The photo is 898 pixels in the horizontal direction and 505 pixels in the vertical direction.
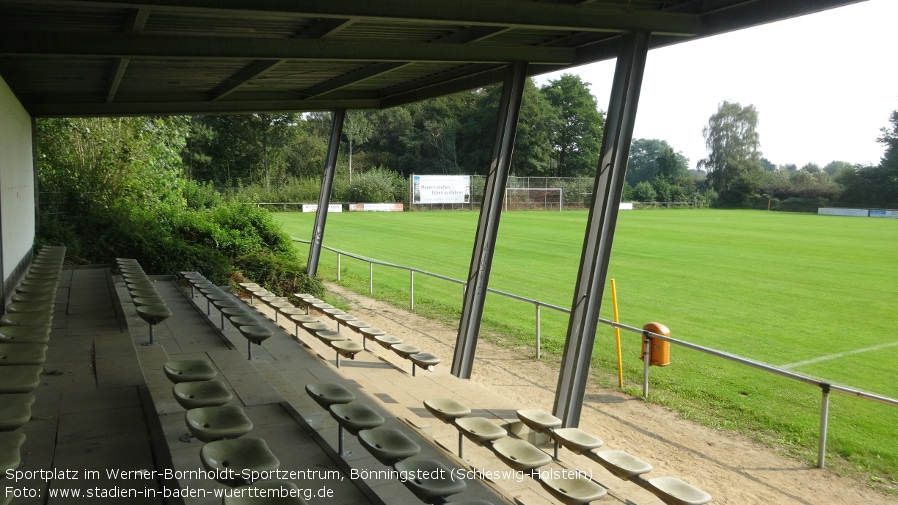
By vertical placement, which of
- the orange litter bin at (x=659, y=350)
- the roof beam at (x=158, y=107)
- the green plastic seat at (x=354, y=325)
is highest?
the roof beam at (x=158, y=107)

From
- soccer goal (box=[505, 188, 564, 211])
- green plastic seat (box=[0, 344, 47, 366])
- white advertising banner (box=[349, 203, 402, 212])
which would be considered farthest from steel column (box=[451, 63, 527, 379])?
soccer goal (box=[505, 188, 564, 211])

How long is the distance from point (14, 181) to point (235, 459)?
7.22 m

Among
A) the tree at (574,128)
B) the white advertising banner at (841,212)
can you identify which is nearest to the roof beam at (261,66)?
the tree at (574,128)

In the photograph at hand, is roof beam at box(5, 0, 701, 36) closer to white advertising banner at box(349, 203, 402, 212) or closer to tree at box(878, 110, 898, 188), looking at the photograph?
tree at box(878, 110, 898, 188)

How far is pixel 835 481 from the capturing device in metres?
6.20

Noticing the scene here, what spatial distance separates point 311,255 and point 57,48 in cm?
903

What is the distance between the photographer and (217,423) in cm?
366

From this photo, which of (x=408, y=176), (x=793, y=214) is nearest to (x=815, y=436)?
(x=408, y=176)

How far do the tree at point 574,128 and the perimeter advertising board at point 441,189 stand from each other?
5.54m

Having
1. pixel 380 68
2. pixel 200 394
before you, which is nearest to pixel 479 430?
pixel 200 394

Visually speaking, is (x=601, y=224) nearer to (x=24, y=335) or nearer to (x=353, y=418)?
(x=353, y=418)

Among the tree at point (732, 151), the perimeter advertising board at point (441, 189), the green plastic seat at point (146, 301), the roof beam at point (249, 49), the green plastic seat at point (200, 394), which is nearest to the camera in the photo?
the green plastic seat at point (200, 394)

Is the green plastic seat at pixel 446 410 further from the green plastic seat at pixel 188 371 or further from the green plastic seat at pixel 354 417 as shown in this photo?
the green plastic seat at pixel 188 371

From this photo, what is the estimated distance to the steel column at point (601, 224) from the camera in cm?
587
